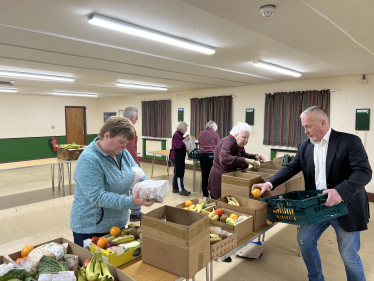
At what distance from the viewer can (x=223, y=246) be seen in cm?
175

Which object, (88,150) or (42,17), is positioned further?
(42,17)

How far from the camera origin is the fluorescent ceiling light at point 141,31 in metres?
2.42

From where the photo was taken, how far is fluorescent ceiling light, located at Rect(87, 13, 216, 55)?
95.4 inches

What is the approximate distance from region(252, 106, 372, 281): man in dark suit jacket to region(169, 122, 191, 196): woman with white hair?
3.68 m

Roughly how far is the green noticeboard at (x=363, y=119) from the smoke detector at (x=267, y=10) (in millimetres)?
4360

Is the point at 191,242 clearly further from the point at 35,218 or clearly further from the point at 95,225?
the point at 35,218

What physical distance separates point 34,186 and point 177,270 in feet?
20.8

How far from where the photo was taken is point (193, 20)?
2512 millimetres

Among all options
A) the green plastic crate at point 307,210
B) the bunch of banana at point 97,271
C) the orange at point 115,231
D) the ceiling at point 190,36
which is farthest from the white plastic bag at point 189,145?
the bunch of banana at point 97,271

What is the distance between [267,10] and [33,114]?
33.7 feet

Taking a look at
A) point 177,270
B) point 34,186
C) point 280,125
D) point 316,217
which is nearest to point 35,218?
point 34,186

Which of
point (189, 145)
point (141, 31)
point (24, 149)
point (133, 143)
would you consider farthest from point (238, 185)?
point (24, 149)

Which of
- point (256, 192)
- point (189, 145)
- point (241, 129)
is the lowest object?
point (256, 192)

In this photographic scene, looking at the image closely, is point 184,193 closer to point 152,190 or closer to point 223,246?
point 223,246
